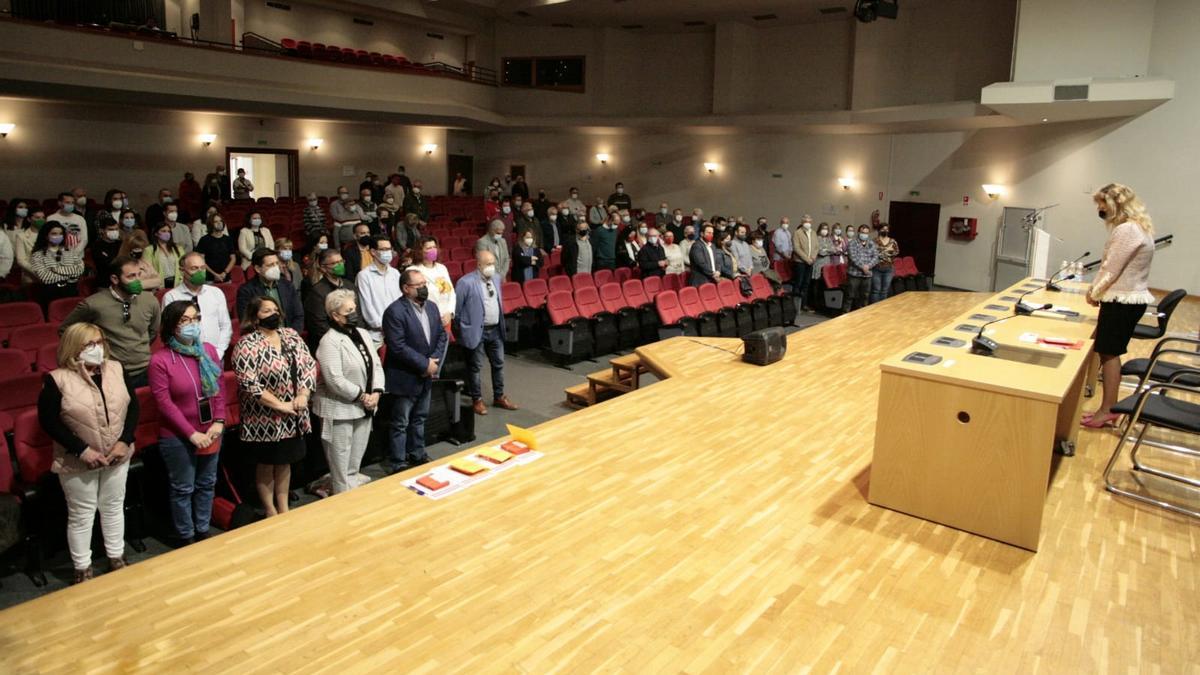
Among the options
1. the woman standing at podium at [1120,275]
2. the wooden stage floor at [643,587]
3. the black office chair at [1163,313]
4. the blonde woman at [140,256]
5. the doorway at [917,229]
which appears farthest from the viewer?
the doorway at [917,229]

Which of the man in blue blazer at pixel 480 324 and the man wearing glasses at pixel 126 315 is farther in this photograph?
the man in blue blazer at pixel 480 324

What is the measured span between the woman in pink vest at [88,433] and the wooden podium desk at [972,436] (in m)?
3.58

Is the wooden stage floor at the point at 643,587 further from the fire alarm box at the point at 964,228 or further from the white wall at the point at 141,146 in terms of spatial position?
the white wall at the point at 141,146

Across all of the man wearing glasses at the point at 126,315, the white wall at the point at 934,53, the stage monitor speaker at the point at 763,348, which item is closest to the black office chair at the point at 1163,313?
the stage monitor speaker at the point at 763,348

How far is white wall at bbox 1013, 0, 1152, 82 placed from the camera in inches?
470

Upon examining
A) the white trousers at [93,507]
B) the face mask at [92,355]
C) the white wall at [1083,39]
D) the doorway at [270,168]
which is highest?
the white wall at [1083,39]

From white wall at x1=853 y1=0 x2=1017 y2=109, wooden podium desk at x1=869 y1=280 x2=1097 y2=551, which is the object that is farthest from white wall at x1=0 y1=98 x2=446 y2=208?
wooden podium desk at x1=869 y1=280 x2=1097 y2=551

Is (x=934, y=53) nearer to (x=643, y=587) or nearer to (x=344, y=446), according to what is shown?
(x=344, y=446)

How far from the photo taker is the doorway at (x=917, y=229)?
50.6 feet

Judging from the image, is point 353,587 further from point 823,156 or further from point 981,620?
point 823,156

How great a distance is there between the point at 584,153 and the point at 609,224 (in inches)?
382

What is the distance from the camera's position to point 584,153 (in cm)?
2033

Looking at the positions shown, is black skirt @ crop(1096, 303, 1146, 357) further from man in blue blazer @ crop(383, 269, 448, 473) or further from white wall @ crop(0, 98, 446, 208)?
white wall @ crop(0, 98, 446, 208)

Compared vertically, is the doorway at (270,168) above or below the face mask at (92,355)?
above
